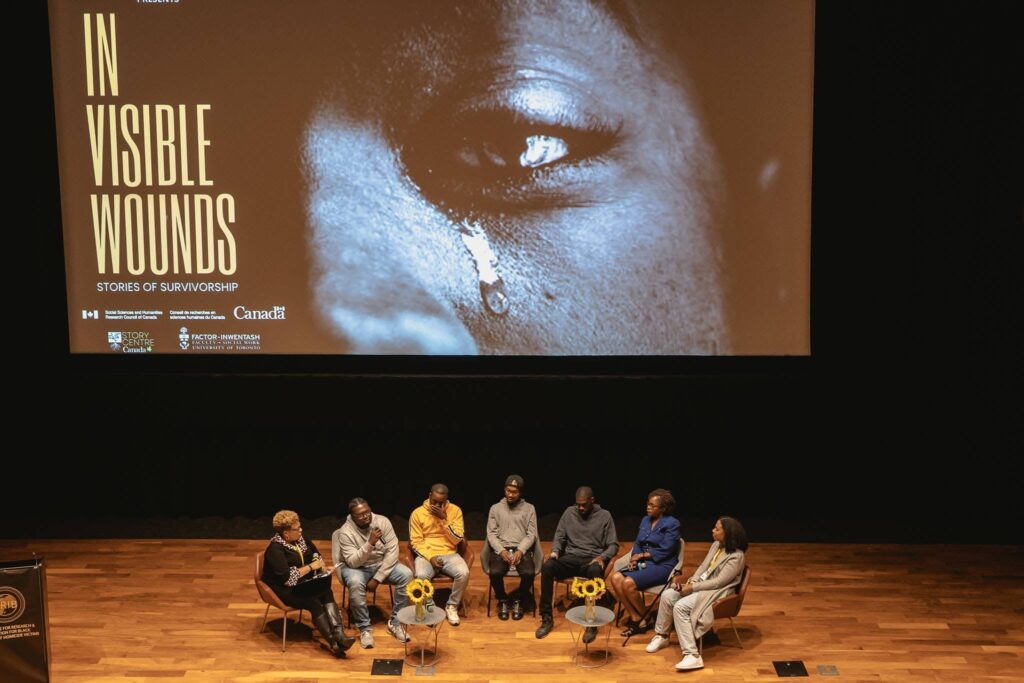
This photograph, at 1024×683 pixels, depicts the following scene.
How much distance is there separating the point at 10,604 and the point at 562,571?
10.1ft

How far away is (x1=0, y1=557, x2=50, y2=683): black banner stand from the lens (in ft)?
16.4

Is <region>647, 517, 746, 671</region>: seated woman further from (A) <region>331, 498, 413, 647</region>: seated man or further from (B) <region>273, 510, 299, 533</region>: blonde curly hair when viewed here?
(B) <region>273, 510, 299, 533</region>: blonde curly hair

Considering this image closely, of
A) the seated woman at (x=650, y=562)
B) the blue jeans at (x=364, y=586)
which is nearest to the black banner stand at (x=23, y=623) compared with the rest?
the blue jeans at (x=364, y=586)

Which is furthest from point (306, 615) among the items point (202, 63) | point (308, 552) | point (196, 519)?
point (202, 63)

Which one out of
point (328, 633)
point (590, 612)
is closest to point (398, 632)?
point (328, 633)

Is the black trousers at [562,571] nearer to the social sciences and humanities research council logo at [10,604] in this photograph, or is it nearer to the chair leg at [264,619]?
the chair leg at [264,619]

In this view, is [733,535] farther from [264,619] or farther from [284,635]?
[264,619]

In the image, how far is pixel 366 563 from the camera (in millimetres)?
6141

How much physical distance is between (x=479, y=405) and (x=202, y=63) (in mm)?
3110

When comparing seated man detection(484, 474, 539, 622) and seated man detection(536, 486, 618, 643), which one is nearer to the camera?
seated man detection(536, 486, 618, 643)

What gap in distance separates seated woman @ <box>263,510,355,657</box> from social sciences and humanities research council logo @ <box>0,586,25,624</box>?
1.32 meters

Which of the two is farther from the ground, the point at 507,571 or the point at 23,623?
the point at 23,623

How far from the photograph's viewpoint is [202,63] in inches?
277

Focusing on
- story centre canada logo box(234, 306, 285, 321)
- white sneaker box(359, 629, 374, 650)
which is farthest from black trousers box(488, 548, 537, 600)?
story centre canada logo box(234, 306, 285, 321)
